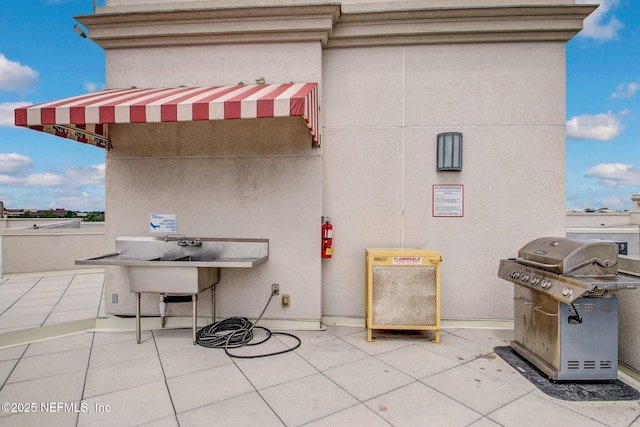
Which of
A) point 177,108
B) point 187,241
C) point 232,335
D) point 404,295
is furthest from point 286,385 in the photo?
point 177,108

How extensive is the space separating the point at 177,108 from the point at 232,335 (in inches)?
105

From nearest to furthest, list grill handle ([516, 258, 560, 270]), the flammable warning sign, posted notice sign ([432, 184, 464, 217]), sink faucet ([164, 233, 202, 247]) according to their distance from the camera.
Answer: grill handle ([516, 258, 560, 270]), the flammable warning sign, sink faucet ([164, 233, 202, 247]), posted notice sign ([432, 184, 464, 217])

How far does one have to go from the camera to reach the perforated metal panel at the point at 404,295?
378cm

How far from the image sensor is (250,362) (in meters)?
3.32

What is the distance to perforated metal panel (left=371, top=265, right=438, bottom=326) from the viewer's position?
3783 mm

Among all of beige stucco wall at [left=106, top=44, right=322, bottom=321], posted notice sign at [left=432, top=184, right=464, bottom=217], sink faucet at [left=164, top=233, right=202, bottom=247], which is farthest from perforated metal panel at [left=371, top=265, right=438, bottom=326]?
sink faucet at [left=164, top=233, right=202, bottom=247]

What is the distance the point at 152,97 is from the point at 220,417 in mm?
3420

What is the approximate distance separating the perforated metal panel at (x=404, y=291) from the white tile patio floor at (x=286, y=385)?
0.27 m

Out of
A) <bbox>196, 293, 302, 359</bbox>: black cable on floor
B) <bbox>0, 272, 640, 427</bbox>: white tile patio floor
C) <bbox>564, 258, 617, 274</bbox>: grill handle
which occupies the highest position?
<bbox>564, 258, 617, 274</bbox>: grill handle

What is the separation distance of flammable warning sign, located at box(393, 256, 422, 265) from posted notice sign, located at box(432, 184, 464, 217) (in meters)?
0.89

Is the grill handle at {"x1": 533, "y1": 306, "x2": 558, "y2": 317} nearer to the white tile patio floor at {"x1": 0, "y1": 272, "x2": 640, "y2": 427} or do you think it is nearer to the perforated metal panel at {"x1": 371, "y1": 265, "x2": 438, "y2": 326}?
the white tile patio floor at {"x1": 0, "y1": 272, "x2": 640, "y2": 427}

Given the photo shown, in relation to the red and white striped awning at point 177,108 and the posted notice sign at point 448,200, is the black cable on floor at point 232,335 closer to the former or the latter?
the red and white striped awning at point 177,108

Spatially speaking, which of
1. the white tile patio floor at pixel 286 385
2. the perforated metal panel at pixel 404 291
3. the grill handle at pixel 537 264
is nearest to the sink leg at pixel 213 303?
the white tile patio floor at pixel 286 385

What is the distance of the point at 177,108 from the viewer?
126 inches
